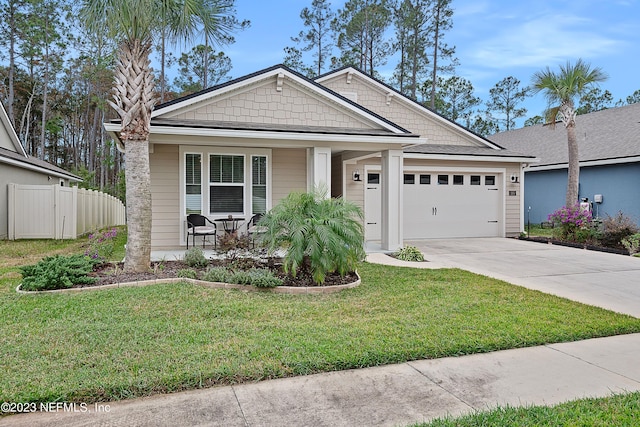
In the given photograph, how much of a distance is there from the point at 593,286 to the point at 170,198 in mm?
9202

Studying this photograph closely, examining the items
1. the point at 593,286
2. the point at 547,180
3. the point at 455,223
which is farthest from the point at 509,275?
the point at 547,180

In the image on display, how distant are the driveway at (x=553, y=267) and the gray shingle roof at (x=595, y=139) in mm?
6176

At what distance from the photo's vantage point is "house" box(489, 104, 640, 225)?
15.5 m

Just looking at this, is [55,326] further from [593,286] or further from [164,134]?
[593,286]

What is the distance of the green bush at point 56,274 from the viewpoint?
617 cm

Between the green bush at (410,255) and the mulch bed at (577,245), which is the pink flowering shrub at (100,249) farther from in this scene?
the mulch bed at (577,245)

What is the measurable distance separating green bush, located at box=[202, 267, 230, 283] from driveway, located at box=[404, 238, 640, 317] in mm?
4824

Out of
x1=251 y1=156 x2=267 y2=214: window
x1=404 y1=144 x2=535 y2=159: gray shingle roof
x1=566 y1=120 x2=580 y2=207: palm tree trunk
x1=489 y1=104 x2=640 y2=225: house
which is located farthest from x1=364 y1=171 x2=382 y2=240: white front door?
x1=489 y1=104 x2=640 y2=225: house

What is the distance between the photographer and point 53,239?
1380 cm

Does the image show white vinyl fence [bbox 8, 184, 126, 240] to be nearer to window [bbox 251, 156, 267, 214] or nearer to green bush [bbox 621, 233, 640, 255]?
window [bbox 251, 156, 267, 214]

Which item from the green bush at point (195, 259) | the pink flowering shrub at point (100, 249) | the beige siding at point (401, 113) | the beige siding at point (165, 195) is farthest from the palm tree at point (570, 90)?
the pink flowering shrub at point (100, 249)

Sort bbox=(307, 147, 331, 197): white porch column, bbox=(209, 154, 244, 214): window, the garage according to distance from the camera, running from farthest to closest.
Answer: the garage
bbox=(209, 154, 244, 214): window
bbox=(307, 147, 331, 197): white porch column

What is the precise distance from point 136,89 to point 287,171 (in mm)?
4994

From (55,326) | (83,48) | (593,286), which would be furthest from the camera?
(83,48)
